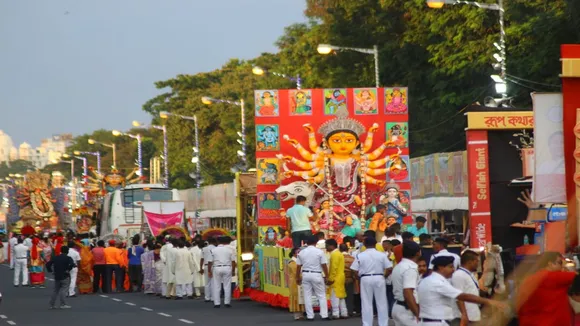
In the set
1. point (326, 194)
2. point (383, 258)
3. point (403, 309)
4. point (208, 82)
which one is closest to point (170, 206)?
point (326, 194)

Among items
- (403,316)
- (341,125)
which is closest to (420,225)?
(341,125)

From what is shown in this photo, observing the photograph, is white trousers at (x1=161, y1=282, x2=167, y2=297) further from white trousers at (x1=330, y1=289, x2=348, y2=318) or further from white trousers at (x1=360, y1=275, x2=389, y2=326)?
white trousers at (x1=360, y1=275, x2=389, y2=326)

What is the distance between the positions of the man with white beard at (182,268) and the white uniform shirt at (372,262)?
46.4 feet

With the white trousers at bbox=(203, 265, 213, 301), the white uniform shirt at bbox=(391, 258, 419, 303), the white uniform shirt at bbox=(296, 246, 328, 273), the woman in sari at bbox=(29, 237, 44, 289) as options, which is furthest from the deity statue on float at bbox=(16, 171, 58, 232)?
the white uniform shirt at bbox=(391, 258, 419, 303)

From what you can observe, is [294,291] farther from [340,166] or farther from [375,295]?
[375,295]

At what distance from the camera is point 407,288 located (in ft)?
50.9

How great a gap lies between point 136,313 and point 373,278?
926 cm

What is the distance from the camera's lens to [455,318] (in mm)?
14547

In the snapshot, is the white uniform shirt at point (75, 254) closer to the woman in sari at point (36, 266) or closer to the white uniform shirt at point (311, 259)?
the woman in sari at point (36, 266)

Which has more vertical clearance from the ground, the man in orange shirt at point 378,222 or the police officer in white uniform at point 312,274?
the man in orange shirt at point 378,222

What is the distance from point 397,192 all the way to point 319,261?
5.28 m

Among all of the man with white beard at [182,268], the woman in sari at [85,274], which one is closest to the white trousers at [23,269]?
the woman in sari at [85,274]

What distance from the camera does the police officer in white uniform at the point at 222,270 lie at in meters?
31.2

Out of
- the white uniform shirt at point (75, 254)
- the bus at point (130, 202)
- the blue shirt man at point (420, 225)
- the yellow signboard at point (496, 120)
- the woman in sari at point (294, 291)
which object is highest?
the yellow signboard at point (496, 120)
